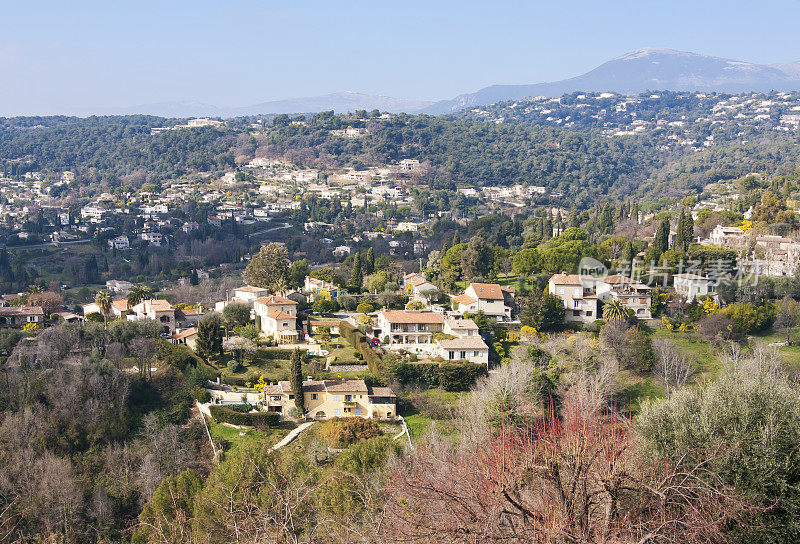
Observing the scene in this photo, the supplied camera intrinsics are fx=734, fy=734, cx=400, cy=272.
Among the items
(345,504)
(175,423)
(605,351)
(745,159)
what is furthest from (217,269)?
(745,159)

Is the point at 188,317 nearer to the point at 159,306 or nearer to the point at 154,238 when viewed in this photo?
the point at 159,306

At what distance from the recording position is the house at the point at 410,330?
90.6 feet

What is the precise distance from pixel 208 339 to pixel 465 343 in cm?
912

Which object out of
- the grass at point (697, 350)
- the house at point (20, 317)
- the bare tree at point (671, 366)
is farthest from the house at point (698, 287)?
the house at point (20, 317)

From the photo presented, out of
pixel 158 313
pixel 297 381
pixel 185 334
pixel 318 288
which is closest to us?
A: pixel 297 381

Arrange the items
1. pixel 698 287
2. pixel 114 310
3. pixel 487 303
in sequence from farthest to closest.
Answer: pixel 114 310, pixel 698 287, pixel 487 303

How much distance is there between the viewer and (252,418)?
2292cm

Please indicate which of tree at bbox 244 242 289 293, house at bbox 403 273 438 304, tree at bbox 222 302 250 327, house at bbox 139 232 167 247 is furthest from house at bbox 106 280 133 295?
house at bbox 403 273 438 304

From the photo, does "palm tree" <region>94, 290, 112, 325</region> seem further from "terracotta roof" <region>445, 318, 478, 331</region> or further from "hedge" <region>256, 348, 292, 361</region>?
"terracotta roof" <region>445, 318, 478, 331</region>

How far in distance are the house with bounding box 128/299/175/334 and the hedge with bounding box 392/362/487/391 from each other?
995 cm

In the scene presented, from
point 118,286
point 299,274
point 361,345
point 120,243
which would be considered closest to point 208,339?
point 361,345

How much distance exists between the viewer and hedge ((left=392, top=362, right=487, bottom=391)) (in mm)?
25125

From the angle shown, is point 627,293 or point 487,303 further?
point 627,293

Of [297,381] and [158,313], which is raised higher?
[158,313]
